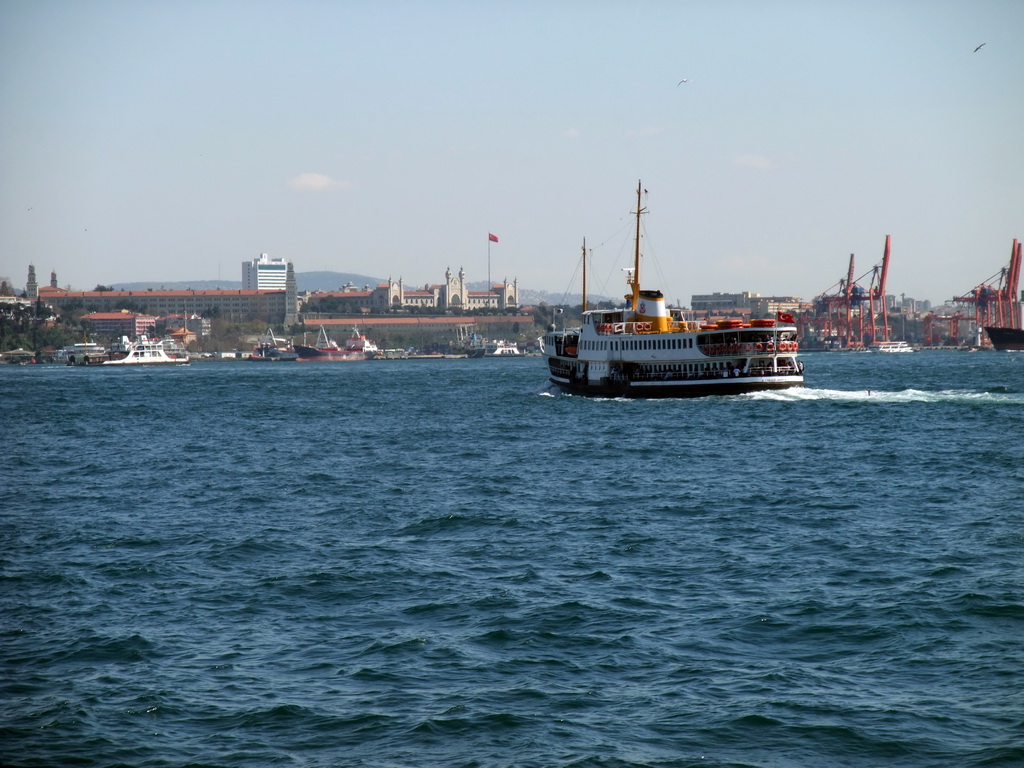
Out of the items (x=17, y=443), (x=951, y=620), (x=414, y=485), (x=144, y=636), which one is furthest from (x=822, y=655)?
(x=17, y=443)

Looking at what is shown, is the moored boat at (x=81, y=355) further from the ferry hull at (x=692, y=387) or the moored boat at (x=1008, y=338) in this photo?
the moored boat at (x=1008, y=338)

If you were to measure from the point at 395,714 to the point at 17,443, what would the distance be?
1477 inches

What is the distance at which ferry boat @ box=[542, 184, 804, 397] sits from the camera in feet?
189

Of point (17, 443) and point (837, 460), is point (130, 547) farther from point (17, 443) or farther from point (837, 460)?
point (17, 443)

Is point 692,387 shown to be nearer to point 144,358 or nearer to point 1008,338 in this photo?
point 1008,338

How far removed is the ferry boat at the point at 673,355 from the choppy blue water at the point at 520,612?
884 inches

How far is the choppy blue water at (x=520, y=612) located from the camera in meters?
11.9

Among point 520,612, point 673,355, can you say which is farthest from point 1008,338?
point 520,612

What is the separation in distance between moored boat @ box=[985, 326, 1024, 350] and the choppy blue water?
14550 cm

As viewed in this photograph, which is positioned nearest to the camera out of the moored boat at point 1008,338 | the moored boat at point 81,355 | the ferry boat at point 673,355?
the ferry boat at point 673,355

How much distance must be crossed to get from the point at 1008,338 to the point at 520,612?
17139 centimetres

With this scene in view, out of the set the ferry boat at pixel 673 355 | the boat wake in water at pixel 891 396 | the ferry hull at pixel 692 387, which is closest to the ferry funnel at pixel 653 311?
the ferry boat at pixel 673 355

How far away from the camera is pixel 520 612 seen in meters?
16.1

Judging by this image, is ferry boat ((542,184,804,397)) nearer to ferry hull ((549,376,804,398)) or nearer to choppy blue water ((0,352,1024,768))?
ferry hull ((549,376,804,398))
